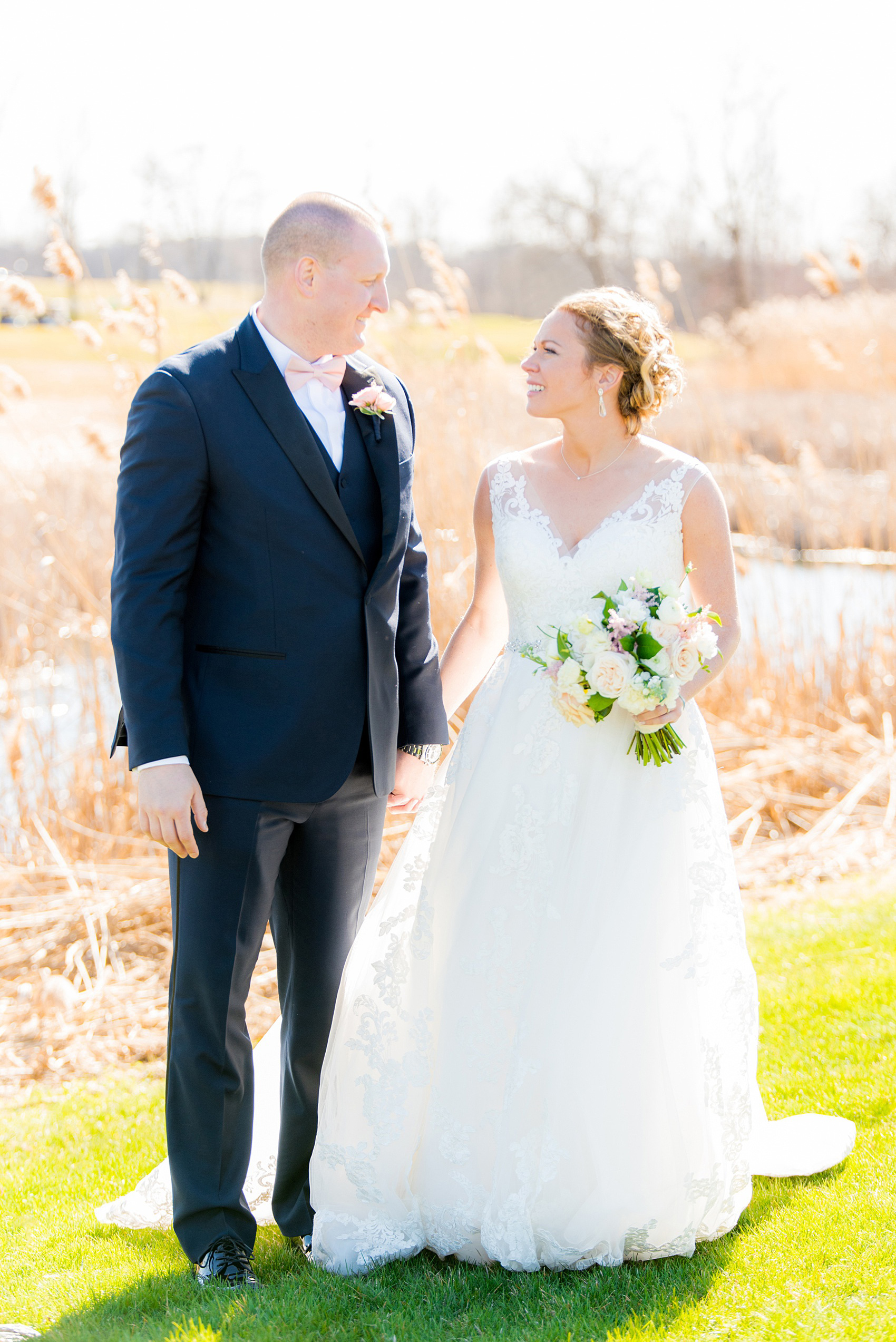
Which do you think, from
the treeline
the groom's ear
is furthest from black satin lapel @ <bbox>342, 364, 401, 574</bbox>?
the treeline

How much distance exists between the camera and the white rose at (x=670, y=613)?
2334mm

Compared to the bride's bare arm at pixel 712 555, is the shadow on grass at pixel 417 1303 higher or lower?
lower

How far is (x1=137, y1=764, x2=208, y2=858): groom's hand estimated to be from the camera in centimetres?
216

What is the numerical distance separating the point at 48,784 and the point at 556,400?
3023mm

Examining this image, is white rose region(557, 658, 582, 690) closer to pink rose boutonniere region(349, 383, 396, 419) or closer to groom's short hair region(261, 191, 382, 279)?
pink rose boutonniere region(349, 383, 396, 419)

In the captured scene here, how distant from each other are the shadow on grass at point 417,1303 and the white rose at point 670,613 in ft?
4.30

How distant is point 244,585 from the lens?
88.8 inches

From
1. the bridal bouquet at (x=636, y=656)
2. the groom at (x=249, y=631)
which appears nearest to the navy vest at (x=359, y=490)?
the groom at (x=249, y=631)

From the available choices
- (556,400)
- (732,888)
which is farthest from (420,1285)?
(556,400)

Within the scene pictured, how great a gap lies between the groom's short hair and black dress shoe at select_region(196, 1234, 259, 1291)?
199 centimetres

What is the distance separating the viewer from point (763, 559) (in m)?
6.30

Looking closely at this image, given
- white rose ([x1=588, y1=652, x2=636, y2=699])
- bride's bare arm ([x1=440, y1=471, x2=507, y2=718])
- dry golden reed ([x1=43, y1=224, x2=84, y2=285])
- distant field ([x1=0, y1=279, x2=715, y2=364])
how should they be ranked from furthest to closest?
distant field ([x1=0, y1=279, x2=715, y2=364]) < dry golden reed ([x1=43, y1=224, x2=84, y2=285]) < bride's bare arm ([x1=440, y1=471, x2=507, y2=718]) < white rose ([x1=588, y1=652, x2=636, y2=699])

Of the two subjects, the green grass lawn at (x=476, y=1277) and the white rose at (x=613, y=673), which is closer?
the green grass lawn at (x=476, y=1277)

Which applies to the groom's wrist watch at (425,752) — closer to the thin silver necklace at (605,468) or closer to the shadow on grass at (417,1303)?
the thin silver necklace at (605,468)
